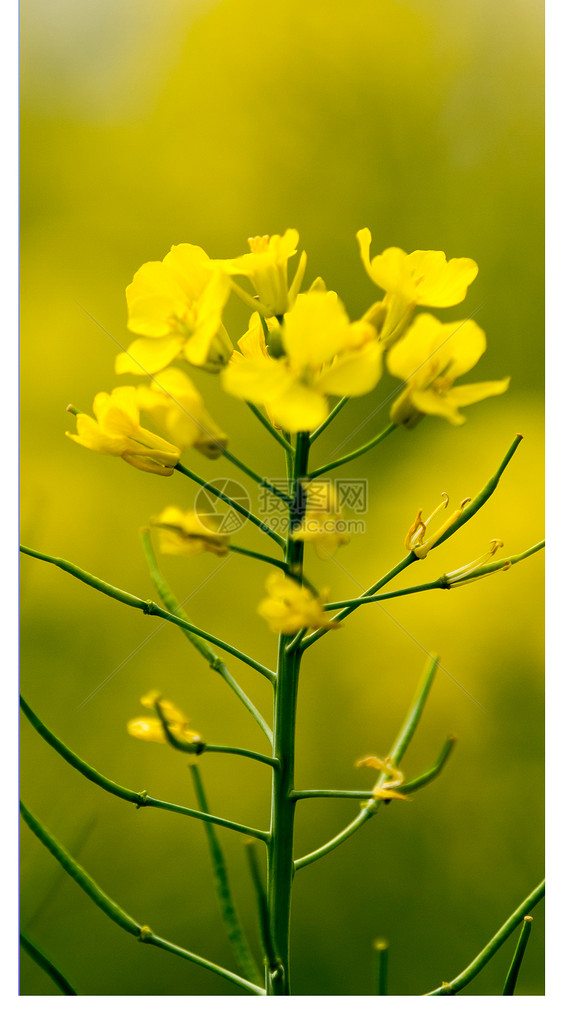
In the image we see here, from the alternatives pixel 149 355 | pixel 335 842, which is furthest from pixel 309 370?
pixel 335 842

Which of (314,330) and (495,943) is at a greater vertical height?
(314,330)

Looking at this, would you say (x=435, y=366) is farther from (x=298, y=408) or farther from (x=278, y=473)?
(x=278, y=473)

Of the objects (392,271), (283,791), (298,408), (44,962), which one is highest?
(392,271)

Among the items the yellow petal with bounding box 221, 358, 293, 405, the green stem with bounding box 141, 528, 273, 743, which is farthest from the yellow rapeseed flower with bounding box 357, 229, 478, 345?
the green stem with bounding box 141, 528, 273, 743

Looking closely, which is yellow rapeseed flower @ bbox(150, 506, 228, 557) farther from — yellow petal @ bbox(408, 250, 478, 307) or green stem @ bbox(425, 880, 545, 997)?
green stem @ bbox(425, 880, 545, 997)

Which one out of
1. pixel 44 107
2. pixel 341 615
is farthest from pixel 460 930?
pixel 44 107
